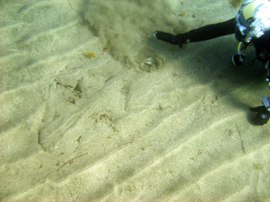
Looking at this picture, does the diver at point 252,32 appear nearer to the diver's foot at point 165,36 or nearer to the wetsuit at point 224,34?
the wetsuit at point 224,34

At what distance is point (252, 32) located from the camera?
2.58m

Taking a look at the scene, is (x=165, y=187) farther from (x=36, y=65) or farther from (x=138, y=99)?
(x=36, y=65)

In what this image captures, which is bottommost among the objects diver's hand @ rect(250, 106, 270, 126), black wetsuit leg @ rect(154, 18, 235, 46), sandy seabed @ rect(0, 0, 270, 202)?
sandy seabed @ rect(0, 0, 270, 202)

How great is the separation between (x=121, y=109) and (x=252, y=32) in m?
1.48

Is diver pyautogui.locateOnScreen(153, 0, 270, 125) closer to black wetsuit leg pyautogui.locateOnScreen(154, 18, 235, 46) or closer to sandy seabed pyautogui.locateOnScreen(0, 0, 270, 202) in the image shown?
black wetsuit leg pyautogui.locateOnScreen(154, 18, 235, 46)

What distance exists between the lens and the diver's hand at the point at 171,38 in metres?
3.54

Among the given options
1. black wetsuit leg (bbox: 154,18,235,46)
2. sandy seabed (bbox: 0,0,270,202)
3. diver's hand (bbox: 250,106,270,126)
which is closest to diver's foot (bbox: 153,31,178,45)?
black wetsuit leg (bbox: 154,18,235,46)

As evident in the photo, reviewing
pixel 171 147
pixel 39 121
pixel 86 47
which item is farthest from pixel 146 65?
pixel 39 121

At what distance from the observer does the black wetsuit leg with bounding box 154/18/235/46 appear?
3234mm

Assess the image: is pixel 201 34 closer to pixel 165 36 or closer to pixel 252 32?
pixel 165 36

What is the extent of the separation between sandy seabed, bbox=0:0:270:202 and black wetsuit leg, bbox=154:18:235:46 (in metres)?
0.15

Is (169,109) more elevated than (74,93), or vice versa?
(169,109)

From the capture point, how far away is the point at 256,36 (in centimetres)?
260

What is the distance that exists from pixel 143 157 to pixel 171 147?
0.98 ft
